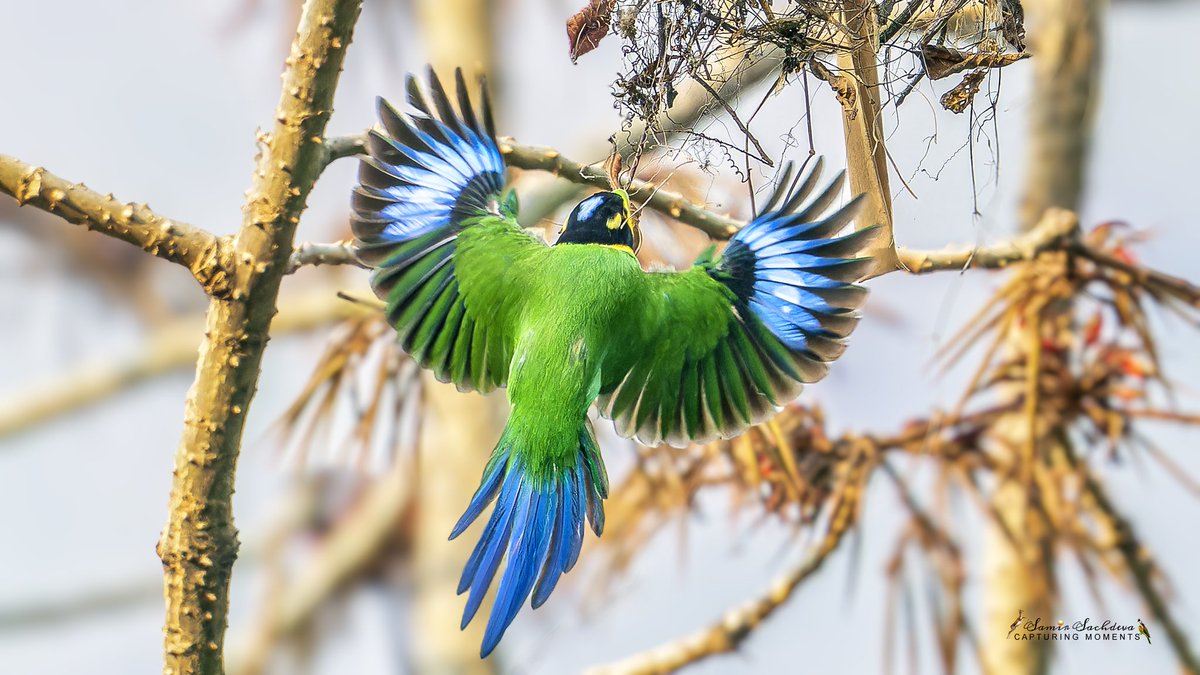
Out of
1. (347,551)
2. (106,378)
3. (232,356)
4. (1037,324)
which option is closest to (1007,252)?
(1037,324)

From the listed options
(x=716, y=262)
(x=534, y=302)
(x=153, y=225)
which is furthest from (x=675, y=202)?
(x=153, y=225)

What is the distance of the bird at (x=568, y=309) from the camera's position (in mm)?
1103

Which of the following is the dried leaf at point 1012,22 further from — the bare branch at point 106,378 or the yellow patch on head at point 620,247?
the bare branch at point 106,378

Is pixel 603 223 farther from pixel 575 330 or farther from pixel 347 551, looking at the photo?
pixel 347 551

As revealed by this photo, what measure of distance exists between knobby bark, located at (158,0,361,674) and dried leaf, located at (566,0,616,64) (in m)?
0.25

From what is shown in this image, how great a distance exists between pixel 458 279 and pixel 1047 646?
1766 mm

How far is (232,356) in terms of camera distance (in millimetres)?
1129

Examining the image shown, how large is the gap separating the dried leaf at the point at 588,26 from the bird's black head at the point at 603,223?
0.15 meters

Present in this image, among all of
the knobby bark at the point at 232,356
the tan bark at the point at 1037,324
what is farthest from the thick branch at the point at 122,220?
the tan bark at the point at 1037,324

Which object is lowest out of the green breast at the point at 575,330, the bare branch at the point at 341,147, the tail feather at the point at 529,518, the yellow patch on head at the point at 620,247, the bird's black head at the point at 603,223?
the tail feather at the point at 529,518

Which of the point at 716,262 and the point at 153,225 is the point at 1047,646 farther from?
the point at 153,225

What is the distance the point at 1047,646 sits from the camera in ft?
7.68

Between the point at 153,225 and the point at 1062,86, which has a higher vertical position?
the point at 1062,86

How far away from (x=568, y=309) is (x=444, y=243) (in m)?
0.19
